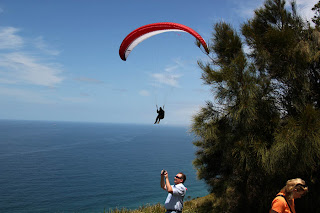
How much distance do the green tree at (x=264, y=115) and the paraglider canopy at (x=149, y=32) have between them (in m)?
1.42

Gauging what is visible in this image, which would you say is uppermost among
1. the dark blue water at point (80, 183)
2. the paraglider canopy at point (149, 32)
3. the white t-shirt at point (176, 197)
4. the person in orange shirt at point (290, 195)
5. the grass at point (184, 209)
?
the paraglider canopy at point (149, 32)

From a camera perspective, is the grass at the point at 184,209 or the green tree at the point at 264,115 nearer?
the green tree at the point at 264,115

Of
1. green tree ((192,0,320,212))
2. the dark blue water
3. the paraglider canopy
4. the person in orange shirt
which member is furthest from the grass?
the dark blue water

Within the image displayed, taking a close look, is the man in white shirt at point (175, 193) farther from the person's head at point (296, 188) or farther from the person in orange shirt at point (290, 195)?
the person's head at point (296, 188)

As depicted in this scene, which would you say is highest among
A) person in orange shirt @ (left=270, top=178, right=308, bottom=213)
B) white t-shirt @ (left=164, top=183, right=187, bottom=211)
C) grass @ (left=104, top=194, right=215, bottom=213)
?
person in orange shirt @ (left=270, top=178, right=308, bottom=213)

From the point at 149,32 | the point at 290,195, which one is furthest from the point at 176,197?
the point at 149,32

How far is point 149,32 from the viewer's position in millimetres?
8594

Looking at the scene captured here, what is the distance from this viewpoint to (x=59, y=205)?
37.4 m

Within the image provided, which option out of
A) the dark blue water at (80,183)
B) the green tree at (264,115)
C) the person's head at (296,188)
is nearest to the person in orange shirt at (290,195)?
the person's head at (296,188)

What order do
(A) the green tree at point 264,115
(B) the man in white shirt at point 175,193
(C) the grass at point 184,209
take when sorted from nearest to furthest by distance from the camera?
(B) the man in white shirt at point 175,193 → (A) the green tree at point 264,115 → (C) the grass at point 184,209

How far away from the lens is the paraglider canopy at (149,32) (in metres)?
7.95

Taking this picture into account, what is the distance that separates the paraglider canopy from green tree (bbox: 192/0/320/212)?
4.65 feet

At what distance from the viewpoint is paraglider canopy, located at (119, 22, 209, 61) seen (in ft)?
26.1

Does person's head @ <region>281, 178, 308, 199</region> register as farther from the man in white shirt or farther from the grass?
the grass
